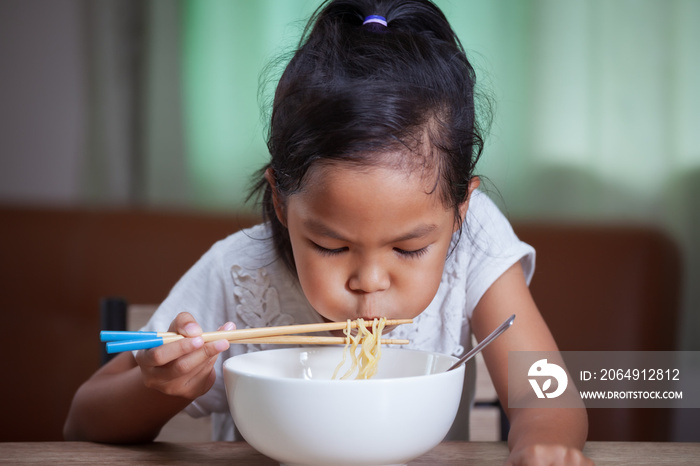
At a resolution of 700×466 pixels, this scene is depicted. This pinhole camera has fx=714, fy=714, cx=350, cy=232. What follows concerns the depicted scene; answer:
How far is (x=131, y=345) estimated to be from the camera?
59 cm

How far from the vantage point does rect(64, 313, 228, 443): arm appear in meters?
0.65

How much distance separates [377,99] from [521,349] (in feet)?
1.22

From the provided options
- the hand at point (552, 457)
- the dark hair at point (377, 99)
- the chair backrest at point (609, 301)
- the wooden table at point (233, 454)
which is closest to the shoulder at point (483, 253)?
the dark hair at point (377, 99)

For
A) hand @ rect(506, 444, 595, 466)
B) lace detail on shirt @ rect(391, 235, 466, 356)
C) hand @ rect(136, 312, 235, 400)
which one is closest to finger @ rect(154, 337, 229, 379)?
hand @ rect(136, 312, 235, 400)

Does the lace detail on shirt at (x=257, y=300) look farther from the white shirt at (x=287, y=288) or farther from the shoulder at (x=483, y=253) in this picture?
the shoulder at (x=483, y=253)

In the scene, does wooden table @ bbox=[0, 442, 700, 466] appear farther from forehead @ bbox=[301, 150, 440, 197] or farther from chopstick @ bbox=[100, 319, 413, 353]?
forehead @ bbox=[301, 150, 440, 197]

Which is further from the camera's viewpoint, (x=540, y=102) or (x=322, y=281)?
(x=540, y=102)

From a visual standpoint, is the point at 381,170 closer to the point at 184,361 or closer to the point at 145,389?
the point at 184,361

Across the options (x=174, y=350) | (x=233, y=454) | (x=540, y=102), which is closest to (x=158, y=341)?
(x=174, y=350)

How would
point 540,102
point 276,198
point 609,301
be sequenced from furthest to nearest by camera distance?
point 540,102 → point 609,301 → point 276,198

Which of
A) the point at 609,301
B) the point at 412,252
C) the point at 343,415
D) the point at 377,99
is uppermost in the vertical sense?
the point at 377,99

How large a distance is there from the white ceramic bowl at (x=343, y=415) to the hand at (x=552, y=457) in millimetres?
72

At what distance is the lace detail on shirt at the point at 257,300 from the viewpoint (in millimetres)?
988

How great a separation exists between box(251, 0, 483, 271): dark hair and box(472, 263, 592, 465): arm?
0.20m
